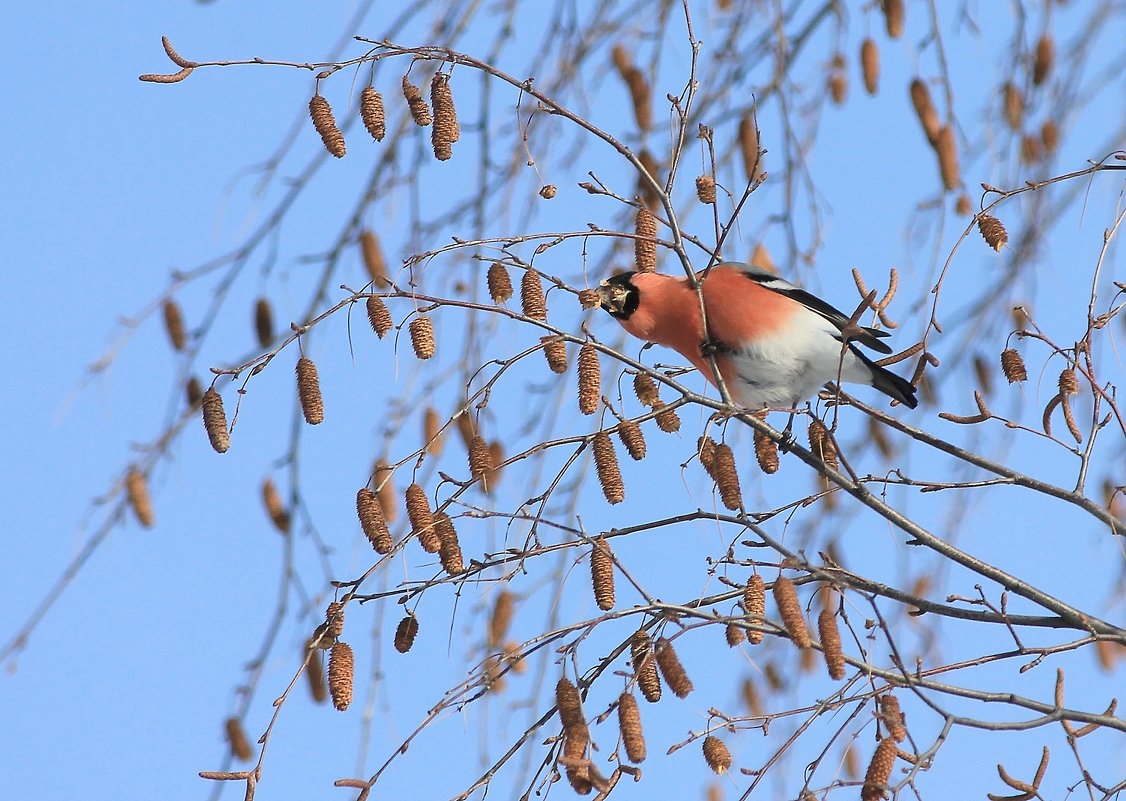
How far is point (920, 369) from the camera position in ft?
6.82

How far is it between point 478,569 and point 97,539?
47.9 inches

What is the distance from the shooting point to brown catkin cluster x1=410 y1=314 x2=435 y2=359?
195 cm

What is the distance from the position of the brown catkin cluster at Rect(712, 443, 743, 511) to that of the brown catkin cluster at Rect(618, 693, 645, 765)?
35 cm

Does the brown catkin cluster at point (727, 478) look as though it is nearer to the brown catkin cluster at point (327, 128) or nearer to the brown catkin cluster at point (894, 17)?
the brown catkin cluster at point (327, 128)

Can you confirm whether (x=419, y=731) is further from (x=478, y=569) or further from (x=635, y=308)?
(x=635, y=308)

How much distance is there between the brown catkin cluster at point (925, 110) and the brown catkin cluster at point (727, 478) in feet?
3.84

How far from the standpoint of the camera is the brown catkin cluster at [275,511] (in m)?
2.79

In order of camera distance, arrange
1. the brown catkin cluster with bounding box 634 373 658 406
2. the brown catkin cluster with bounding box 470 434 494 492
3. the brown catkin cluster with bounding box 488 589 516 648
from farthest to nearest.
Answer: the brown catkin cluster with bounding box 488 589 516 648, the brown catkin cluster with bounding box 634 373 658 406, the brown catkin cluster with bounding box 470 434 494 492

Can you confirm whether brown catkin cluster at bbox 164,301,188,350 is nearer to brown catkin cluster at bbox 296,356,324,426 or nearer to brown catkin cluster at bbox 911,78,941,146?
brown catkin cluster at bbox 296,356,324,426

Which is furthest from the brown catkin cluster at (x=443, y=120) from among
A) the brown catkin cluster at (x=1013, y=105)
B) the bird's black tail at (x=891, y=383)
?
the brown catkin cluster at (x=1013, y=105)

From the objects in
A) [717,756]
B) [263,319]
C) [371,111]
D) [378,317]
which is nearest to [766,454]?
[717,756]

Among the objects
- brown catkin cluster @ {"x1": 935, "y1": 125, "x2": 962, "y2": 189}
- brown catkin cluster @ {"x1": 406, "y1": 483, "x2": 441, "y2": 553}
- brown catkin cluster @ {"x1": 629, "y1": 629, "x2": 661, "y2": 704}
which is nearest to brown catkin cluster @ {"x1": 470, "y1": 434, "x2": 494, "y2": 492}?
brown catkin cluster @ {"x1": 406, "y1": 483, "x2": 441, "y2": 553}

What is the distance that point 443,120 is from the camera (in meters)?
1.93

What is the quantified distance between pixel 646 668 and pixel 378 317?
59 cm
